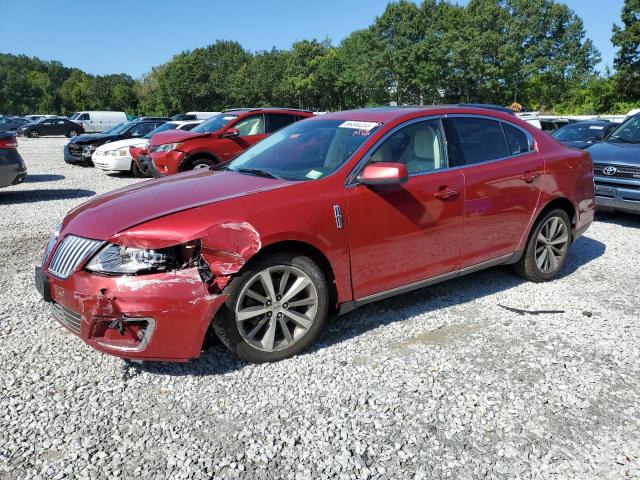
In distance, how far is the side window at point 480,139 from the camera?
14.6 ft

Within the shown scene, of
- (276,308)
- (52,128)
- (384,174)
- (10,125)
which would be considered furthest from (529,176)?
(10,125)

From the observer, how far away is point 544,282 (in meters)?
5.25

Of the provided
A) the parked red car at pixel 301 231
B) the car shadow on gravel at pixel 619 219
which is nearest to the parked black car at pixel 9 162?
the parked red car at pixel 301 231

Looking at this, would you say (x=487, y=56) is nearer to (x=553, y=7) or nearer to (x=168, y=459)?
(x=553, y=7)

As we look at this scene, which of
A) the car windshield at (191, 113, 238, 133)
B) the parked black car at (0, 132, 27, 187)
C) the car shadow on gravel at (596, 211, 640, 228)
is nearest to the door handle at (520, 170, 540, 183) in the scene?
the car shadow on gravel at (596, 211, 640, 228)

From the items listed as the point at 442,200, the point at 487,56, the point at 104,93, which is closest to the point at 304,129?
the point at 442,200

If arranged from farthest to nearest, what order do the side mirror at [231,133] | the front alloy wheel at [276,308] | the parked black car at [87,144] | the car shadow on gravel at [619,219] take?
1. the parked black car at [87,144]
2. the side mirror at [231,133]
3. the car shadow on gravel at [619,219]
4. the front alloy wheel at [276,308]

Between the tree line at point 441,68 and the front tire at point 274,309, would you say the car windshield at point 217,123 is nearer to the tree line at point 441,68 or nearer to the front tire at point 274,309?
the front tire at point 274,309

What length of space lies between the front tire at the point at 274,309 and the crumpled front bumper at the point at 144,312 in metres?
0.16

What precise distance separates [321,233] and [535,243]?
2523 mm

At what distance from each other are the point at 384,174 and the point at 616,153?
6022 mm

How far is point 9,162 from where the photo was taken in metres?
9.62

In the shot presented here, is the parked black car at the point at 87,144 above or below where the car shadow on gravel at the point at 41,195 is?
above

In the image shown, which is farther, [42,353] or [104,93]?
[104,93]
